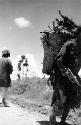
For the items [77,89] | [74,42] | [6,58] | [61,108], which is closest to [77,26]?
[74,42]

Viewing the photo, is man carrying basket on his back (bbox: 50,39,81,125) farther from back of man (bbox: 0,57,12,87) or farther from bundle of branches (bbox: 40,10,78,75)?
back of man (bbox: 0,57,12,87)

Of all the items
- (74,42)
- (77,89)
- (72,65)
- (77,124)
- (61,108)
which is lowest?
(77,124)

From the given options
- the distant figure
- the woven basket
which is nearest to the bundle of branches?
the woven basket

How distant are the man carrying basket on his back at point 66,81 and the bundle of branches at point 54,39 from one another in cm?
16

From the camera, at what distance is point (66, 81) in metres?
6.64

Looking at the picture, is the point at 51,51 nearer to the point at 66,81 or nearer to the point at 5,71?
the point at 66,81

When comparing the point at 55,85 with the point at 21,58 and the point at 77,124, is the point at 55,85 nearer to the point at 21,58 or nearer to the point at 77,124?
the point at 77,124

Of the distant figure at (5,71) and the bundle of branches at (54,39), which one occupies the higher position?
the bundle of branches at (54,39)

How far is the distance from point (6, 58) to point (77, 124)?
11.5 ft

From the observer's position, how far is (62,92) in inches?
260

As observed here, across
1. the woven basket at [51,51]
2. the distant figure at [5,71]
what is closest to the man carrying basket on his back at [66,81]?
the woven basket at [51,51]

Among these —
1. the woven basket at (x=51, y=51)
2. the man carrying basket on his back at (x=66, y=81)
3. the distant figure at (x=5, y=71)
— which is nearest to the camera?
the man carrying basket on his back at (x=66, y=81)

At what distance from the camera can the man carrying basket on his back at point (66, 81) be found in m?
6.45

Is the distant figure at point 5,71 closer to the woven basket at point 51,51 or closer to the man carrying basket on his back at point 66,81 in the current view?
the woven basket at point 51,51
